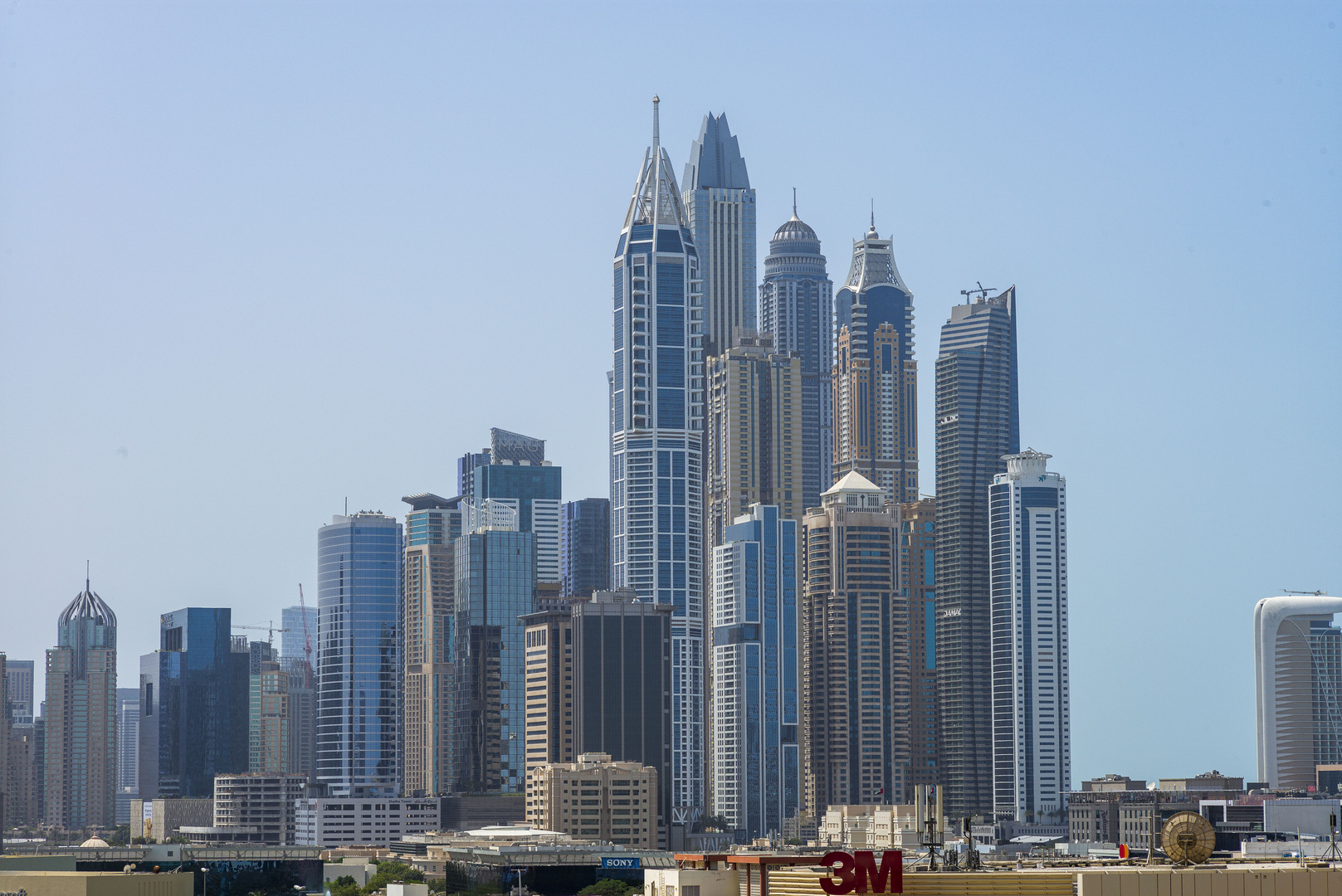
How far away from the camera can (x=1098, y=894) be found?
59031 millimetres

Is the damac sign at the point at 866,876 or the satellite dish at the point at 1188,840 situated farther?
the satellite dish at the point at 1188,840

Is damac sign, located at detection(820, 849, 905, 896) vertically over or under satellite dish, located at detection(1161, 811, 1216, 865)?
under

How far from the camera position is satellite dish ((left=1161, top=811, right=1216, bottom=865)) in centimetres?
6500

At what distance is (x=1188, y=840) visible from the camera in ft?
213

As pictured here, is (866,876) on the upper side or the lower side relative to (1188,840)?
lower

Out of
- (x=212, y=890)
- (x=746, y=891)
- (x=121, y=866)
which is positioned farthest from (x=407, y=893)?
(x=746, y=891)

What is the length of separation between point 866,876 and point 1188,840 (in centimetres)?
1035

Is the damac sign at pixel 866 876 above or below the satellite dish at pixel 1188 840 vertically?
below

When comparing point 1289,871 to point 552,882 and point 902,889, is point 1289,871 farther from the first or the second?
point 552,882

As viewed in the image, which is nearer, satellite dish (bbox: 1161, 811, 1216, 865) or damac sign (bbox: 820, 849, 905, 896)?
damac sign (bbox: 820, 849, 905, 896)

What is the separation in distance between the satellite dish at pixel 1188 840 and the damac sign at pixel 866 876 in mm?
8763

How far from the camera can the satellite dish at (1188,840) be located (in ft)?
213

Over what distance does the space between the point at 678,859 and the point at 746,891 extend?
17789mm

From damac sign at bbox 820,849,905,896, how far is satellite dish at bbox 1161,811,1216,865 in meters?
8.76
